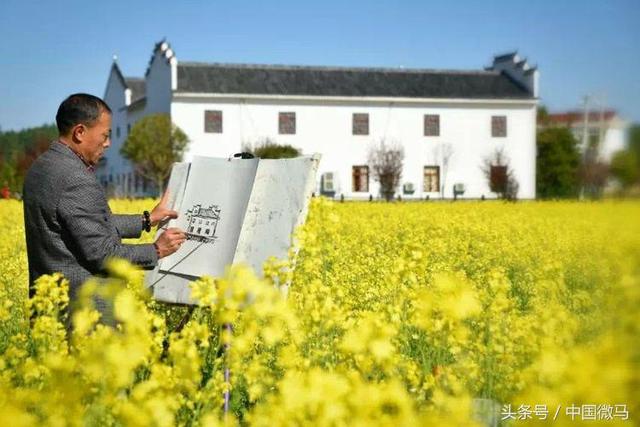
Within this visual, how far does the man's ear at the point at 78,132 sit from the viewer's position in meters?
4.50

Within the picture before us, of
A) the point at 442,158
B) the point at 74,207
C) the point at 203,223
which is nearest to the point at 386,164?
the point at 442,158

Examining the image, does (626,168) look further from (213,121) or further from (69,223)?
(213,121)

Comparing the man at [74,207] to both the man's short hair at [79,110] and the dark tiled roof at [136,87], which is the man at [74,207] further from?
the dark tiled roof at [136,87]

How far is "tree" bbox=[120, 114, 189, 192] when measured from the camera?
125 feet

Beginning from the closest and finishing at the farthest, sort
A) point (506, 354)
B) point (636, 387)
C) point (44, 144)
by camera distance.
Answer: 1. point (636, 387)
2. point (506, 354)
3. point (44, 144)

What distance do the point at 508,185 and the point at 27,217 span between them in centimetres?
4131

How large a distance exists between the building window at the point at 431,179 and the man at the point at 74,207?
4224 centimetres

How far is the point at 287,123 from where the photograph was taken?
4466 cm

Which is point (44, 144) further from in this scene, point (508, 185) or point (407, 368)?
point (407, 368)

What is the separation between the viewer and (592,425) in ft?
7.16

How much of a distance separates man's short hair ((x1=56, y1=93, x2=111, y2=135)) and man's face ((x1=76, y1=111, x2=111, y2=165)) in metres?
0.03

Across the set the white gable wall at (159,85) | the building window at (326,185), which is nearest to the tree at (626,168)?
the building window at (326,185)

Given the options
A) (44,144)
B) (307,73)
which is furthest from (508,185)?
(44,144)

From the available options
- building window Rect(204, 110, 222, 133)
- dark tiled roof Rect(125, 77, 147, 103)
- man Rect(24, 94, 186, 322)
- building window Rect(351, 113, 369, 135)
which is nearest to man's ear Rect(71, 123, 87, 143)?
man Rect(24, 94, 186, 322)
